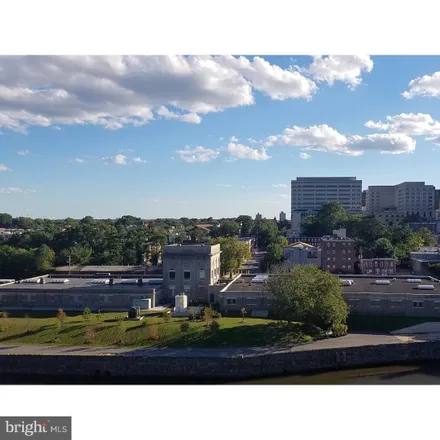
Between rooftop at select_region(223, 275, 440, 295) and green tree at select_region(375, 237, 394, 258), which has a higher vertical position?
green tree at select_region(375, 237, 394, 258)

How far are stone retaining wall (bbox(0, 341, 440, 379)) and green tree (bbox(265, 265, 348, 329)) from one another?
344cm

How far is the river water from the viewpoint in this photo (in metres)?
28.8

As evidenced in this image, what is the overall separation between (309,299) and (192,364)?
985 centimetres

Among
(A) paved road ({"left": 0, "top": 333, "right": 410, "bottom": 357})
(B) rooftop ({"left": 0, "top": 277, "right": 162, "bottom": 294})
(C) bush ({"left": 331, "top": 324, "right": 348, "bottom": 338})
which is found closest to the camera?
(A) paved road ({"left": 0, "top": 333, "right": 410, "bottom": 357})

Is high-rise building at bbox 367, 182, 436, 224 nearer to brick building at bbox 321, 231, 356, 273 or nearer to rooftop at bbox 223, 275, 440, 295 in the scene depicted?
brick building at bbox 321, 231, 356, 273

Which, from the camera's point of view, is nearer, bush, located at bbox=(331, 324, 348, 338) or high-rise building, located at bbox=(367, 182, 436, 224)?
bush, located at bbox=(331, 324, 348, 338)

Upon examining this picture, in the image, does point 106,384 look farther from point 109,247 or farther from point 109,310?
point 109,247

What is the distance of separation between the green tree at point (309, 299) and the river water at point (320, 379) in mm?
4714

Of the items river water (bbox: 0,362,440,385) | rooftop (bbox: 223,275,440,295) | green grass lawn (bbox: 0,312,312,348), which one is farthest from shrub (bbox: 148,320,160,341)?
A: rooftop (bbox: 223,275,440,295)

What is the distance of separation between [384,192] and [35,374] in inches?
5896

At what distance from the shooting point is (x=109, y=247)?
→ 72.1 m

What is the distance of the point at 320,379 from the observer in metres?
29.5
